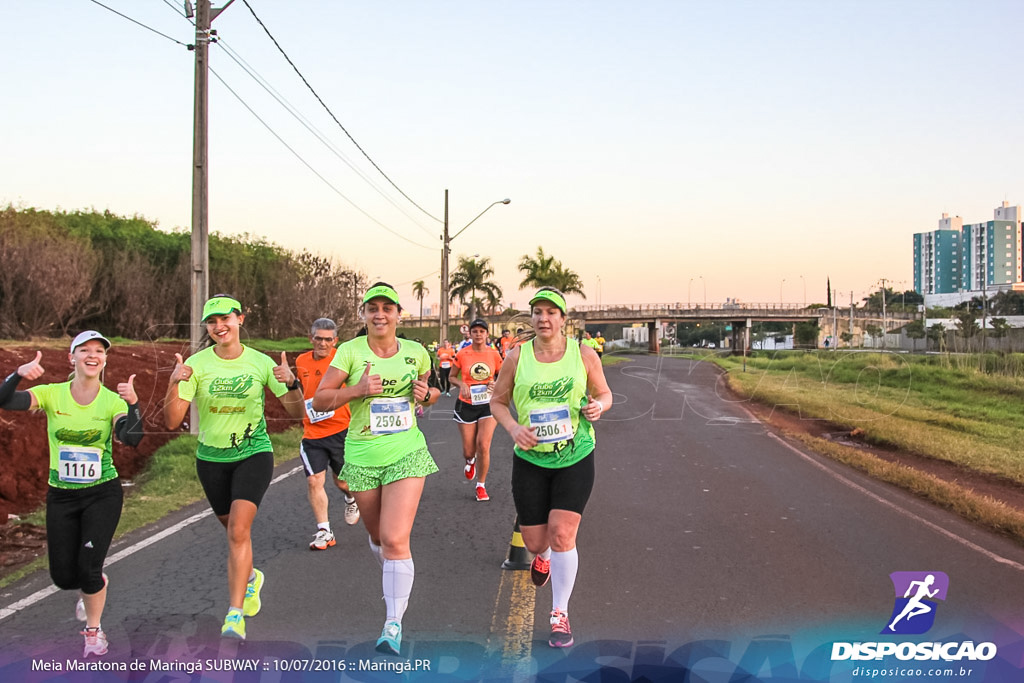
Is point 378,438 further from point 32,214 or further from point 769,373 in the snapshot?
point 32,214

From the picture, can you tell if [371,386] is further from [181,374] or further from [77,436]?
[77,436]

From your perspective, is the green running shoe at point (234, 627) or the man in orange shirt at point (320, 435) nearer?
the green running shoe at point (234, 627)

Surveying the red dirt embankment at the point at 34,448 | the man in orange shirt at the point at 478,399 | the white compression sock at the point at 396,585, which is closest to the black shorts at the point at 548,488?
the white compression sock at the point at 396,585

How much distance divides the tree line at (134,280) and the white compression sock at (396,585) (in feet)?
66.5

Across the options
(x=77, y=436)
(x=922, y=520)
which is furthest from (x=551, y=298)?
(x=922, y=520)

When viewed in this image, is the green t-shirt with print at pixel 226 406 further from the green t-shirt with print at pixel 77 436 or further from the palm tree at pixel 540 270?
the palm tree at pixel 540 270

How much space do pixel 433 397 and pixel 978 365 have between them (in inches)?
1122

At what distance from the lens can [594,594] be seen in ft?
17.8

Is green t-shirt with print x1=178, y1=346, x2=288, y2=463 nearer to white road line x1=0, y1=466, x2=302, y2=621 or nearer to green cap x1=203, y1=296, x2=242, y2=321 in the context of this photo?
green cap x1=203, y1=296, x2=242, y2=321

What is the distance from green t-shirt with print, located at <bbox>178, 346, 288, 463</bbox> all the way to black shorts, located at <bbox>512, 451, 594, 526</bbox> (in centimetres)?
167

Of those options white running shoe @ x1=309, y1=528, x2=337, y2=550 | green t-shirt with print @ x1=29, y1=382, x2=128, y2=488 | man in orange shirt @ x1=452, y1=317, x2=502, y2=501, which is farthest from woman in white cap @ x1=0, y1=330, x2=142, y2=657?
man in orange shirt @ x1=452, y1=317, x2=502, y2=501

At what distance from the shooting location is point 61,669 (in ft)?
13.5

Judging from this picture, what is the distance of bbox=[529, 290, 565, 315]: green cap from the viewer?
16.4 ft

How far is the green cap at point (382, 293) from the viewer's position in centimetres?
485
